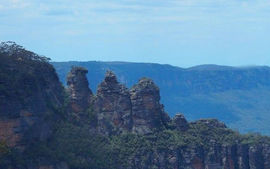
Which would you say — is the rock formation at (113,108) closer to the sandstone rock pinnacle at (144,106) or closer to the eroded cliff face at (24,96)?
the sandstone rock pinnacle at (144,106)

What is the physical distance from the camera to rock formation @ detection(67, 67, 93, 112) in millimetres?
42406

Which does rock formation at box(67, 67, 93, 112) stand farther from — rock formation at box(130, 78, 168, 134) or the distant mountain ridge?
the distant mountain ridge

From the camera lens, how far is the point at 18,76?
35.2 meters

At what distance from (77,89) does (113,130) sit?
3401 millimetres

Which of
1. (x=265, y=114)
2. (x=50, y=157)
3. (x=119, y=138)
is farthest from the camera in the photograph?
(x=265, y=114)

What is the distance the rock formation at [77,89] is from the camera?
42.4 metres

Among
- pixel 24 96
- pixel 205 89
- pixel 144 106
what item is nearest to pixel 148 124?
pixel 144 106

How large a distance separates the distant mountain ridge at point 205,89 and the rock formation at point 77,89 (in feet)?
252

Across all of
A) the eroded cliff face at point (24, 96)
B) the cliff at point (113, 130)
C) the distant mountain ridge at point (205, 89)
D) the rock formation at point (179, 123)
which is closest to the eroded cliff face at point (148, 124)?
the cliff at point (113, 130)

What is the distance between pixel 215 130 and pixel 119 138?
6726 millimetres

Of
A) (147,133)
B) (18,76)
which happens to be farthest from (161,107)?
(18,76)

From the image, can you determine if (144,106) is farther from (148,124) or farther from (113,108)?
(113,108)

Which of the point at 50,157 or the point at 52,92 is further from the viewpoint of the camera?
the point at 52,92

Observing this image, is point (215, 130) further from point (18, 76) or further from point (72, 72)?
point (18, 76)
